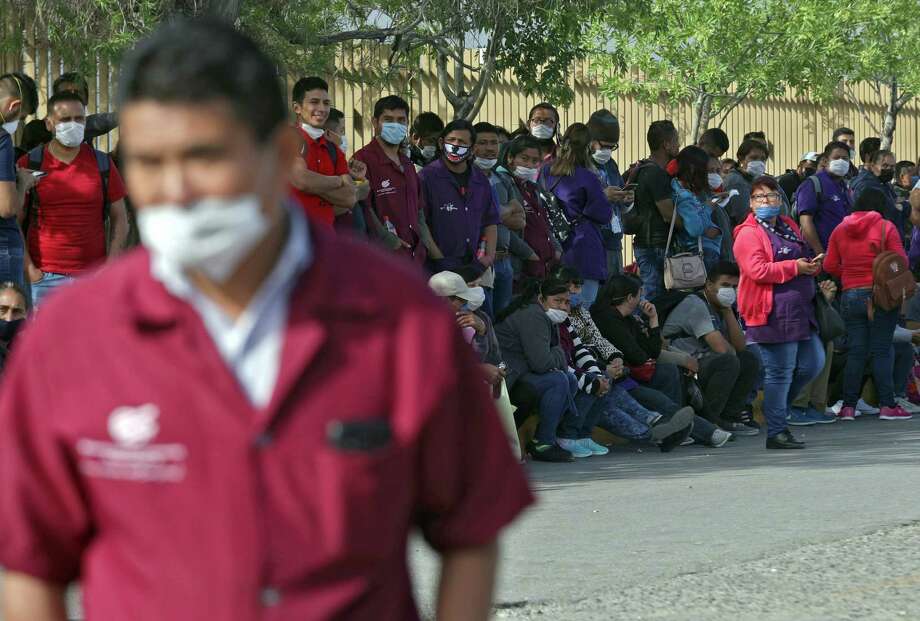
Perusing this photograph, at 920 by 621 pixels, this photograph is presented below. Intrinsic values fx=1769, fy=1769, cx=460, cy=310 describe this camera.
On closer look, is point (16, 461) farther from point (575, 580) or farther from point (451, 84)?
point (451, 84)

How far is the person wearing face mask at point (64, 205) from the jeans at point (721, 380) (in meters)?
4.96

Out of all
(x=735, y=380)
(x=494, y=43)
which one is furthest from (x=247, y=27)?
(x=735, y=380)

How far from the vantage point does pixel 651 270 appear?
14.2 metres

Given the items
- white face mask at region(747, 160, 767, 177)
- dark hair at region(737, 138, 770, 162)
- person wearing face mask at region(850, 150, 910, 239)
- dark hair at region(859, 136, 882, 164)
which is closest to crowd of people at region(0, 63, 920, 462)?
person wearing face mask at region(850, 150, 910, 239)

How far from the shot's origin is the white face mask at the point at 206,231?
7.15 feet

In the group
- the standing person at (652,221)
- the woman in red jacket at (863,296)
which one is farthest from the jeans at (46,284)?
the woman in red jacket at (863,296)

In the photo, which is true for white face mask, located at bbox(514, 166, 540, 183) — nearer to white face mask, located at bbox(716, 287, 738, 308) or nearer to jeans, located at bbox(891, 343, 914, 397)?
white face mask, located at bbox(716, 287, 738, 308)

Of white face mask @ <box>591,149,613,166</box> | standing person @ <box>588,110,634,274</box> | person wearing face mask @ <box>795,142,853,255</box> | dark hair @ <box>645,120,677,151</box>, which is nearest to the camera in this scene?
standing person @ <box>588,110,634,274</box>

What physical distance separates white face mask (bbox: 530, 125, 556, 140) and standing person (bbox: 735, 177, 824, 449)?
222cm

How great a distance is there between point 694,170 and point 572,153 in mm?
1159

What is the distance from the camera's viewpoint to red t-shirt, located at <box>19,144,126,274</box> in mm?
10297

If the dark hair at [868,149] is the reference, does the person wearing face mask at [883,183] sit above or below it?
below

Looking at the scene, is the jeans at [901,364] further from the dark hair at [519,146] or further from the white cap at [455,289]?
the white cap at [455,289]

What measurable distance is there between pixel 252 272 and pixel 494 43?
51.1ft
